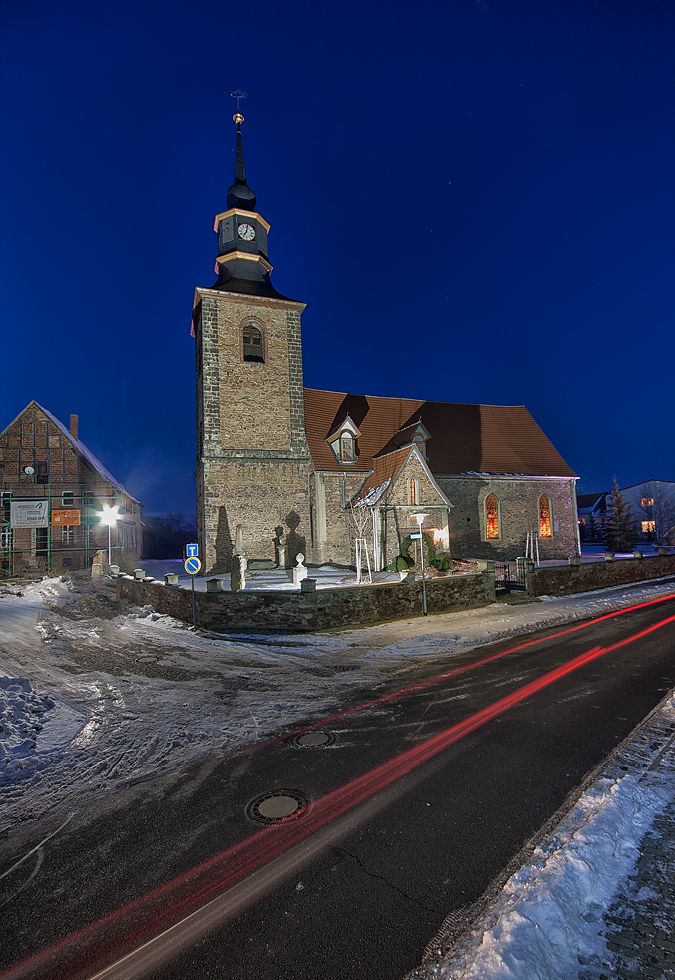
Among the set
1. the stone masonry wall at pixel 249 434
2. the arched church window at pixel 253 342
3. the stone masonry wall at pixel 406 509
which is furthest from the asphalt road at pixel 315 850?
the arched church window at pixel 253 342

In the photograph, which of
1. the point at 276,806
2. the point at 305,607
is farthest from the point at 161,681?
the point at 276,806

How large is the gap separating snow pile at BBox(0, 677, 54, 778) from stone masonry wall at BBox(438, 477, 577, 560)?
24203 mm

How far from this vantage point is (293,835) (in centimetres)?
464

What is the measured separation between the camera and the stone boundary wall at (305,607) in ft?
48.0

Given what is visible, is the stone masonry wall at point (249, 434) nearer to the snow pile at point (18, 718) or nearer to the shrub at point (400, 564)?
the shrub at point (400, 564)

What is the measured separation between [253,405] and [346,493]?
23.7 feet

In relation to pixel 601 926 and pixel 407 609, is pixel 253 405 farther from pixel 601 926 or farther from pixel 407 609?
pixel 601 926

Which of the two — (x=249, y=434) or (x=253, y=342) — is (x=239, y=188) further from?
(x=249, y=434)

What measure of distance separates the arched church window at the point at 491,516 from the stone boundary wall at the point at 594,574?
704cm

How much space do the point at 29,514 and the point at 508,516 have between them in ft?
98.3

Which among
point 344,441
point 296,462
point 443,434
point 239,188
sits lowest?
point 296,462

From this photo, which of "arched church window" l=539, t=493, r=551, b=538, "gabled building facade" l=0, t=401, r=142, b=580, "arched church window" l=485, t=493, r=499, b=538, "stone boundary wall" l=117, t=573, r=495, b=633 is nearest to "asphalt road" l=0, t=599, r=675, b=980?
"stone boundary wall" l=117, t=573, r=495, b=633

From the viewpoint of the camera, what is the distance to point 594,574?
926 inches

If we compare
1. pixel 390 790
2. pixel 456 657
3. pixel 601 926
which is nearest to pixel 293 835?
pixel 390 790
